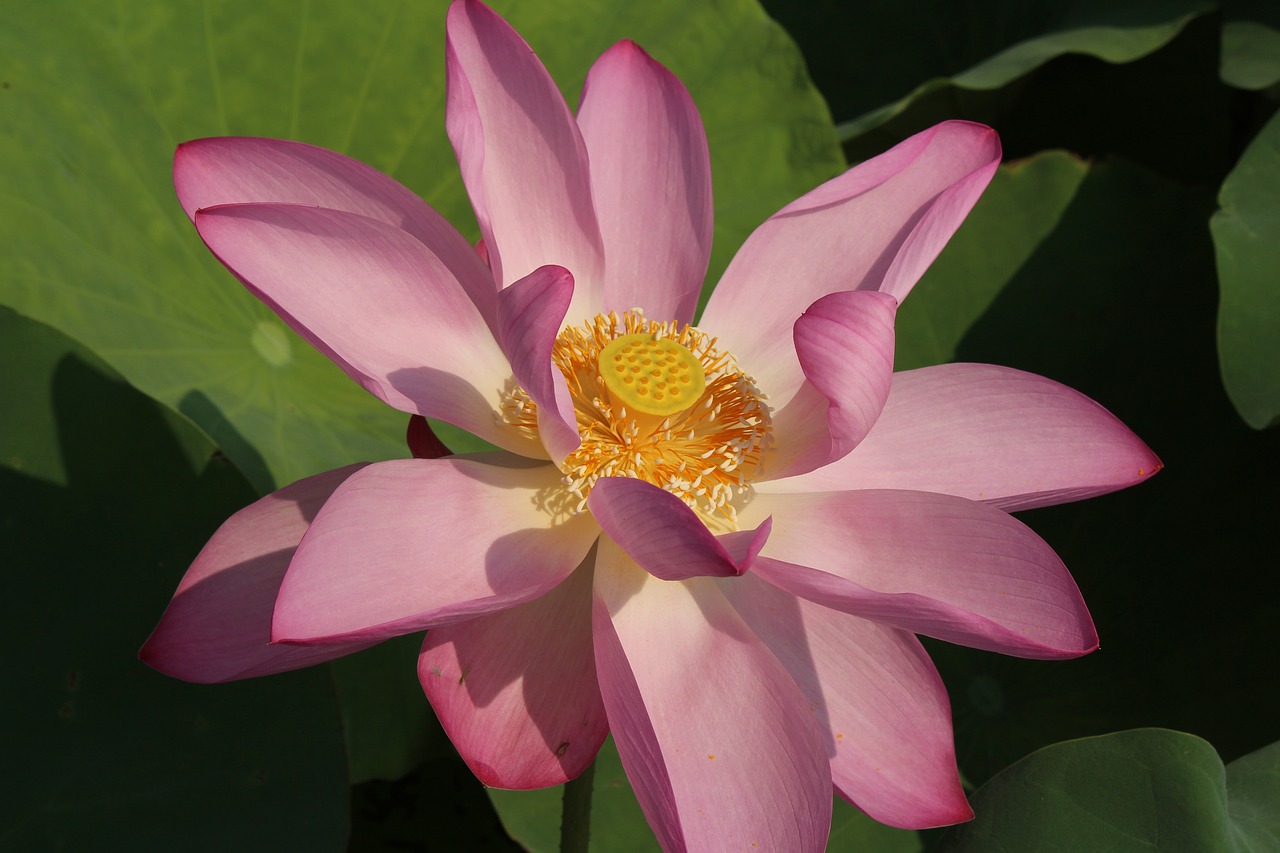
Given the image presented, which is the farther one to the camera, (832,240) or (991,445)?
(832,240)

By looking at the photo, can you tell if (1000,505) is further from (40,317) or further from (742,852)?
(40,317)

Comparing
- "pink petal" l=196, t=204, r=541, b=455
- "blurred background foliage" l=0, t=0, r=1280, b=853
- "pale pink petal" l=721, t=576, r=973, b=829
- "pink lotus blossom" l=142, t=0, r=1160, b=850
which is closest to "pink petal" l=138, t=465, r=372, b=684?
"pink lotus blossom" l=142, t=0, r=1160, b=850

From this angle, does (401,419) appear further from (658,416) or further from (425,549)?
(425,549)

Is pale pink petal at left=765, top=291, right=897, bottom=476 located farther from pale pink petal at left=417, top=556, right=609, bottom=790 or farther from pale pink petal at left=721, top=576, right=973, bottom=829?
pale pink petal at left=417, top=556, right=609, bottom=790

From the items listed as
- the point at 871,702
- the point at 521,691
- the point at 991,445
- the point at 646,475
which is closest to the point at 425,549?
the point at 521,691

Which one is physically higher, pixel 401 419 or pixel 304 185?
pixel 304 185

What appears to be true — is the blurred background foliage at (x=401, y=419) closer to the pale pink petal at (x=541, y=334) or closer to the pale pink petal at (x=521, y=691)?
the pale pink petal at (x=521, y=691)
